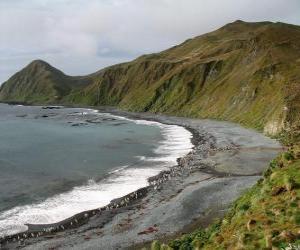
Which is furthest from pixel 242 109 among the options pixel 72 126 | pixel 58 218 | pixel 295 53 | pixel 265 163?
pixel 58 218

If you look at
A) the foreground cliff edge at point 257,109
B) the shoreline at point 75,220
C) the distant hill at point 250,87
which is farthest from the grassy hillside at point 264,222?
the distant hill at point 250,87

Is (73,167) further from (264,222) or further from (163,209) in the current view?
(264,222)

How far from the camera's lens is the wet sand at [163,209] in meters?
38.0

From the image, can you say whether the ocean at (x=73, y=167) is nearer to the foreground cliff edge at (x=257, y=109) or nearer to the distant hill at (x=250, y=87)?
the foreground cliff edge at (x=257, y=109)

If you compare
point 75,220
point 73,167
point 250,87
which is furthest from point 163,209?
point 250,87

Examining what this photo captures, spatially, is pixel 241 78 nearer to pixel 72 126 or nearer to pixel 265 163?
pixel 72 126

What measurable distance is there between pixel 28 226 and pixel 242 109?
99512 millimetres

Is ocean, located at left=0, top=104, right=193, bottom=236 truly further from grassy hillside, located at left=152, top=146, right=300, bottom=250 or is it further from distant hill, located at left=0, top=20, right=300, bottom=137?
distant hill, located at left=0, top=20, right=300, bottom=137

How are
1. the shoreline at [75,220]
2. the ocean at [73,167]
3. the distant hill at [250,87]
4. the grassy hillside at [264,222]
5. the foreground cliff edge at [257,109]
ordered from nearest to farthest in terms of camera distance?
the grassy hillside at [264,222], the foreground cliff edge at [257,109], the shoreline at [75,220], the ocean at [73,167], the distant hill at [250,87]

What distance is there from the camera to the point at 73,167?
72812 mm

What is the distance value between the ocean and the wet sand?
243cm

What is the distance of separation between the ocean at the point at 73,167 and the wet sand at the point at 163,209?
2.43 m

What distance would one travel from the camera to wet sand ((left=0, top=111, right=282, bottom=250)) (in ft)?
125

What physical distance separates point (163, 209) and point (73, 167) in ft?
102
